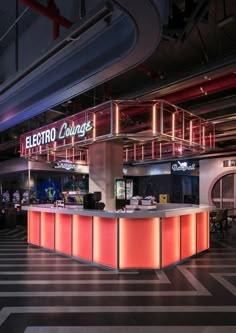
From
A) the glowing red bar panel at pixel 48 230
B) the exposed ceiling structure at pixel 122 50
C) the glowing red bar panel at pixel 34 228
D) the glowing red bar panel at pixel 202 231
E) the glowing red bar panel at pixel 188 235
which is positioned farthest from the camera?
the glowing red bar panel at pixel 34 228

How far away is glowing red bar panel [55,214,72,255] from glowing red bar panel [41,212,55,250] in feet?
0.67

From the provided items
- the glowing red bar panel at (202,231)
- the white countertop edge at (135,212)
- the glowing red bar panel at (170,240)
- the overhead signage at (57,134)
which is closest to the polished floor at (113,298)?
the glowing red bar panel at (170,240)

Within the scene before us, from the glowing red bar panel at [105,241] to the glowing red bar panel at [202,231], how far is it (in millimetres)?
2452

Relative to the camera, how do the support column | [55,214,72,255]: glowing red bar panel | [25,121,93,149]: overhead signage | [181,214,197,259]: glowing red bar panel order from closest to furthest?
[181,214,197,259]: glowing red bar panel
[25,121,93,149]: overhead signage
[55,214,72,255]: glowing red bar panel
the support column

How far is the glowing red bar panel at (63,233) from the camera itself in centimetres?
679

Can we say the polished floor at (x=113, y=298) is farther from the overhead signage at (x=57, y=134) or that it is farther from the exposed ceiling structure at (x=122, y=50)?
the exposed ceiling structure at (x=122, y=50)

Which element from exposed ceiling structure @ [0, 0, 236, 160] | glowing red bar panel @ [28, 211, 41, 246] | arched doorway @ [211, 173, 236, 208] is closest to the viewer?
exposed ceiling structure @ [0, 0, 236, 160]

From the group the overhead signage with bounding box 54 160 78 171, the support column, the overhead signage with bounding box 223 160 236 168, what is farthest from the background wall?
the support column

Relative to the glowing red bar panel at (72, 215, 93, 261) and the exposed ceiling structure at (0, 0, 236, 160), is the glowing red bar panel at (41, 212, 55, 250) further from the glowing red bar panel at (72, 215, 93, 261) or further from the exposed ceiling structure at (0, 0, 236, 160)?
the exposed ceiling structure at (0, 0, 236, 160)

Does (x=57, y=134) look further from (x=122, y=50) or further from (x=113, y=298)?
(x=113, y=298)

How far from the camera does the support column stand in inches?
341

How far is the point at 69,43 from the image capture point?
4055 millimetres

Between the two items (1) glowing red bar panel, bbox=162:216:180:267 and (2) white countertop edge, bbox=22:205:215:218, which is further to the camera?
(1) glowing red bar panel, bbox=162:216:180:267

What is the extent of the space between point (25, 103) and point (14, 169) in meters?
9.29
